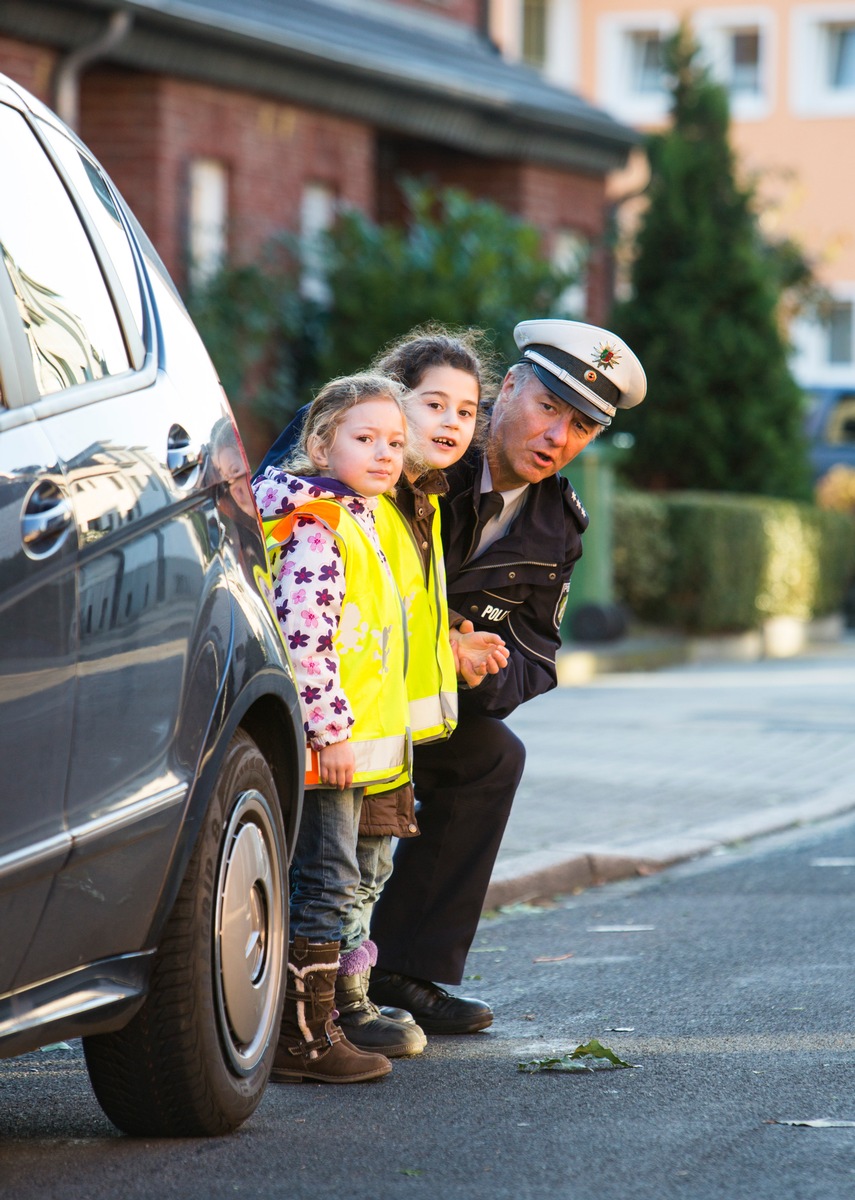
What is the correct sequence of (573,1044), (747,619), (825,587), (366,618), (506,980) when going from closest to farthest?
(366,618) → (573,1044) → (506,980) → (747,619) → (825,587)

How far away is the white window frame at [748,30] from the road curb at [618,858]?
1251 inches

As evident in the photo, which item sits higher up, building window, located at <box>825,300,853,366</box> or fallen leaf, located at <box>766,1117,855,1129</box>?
building window, located at <box>825,300,853,366</box>

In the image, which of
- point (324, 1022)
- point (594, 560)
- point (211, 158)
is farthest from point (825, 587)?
point (324, 1022)

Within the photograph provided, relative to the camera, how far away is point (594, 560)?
18.1 metres

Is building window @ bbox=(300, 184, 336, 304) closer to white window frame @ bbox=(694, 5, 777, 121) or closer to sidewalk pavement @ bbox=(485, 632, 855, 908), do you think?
sidewalk pavement @ bbox=(485, 632, 855, 908)

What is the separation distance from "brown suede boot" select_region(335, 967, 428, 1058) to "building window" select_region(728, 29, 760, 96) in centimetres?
3700

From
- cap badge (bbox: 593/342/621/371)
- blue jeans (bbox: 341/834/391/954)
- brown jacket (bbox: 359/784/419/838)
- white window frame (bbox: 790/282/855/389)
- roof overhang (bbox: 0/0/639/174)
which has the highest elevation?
roof overhang (bbox: 0/0/639/174)

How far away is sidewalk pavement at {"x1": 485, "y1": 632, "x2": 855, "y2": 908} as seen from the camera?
837cm

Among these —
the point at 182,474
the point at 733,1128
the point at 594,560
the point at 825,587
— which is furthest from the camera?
the point at 825,587

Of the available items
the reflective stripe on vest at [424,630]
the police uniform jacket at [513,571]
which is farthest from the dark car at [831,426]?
the reflective stripe on vest at [424,630]

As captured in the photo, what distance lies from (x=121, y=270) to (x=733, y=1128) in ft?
6.55

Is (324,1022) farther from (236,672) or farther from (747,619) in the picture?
(747,619)

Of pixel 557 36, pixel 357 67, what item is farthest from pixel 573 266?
pixel 557 36

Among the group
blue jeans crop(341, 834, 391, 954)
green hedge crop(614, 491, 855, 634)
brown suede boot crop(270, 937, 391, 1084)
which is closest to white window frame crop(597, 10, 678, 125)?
green hedge crop(614, 491, 855, 634)
